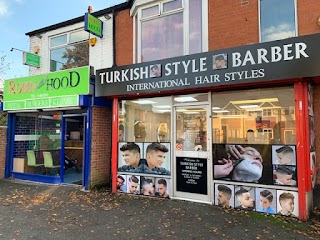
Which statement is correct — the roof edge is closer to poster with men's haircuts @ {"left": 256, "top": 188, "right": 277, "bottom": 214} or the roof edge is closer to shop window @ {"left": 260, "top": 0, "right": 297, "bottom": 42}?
shop window @ {"left": 260, "top": 0, "right": 297, "bottom": 42}

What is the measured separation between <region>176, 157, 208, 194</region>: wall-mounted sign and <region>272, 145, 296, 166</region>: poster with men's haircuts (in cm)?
151

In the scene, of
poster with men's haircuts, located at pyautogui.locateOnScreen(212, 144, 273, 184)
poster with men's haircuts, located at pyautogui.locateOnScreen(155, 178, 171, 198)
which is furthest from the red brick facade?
poster with men's haircuts, located at pyautogui.locateOnScreen(155, 178, 171, 198)

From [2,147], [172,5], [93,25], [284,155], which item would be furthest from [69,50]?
[284,155]

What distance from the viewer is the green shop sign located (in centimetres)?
754

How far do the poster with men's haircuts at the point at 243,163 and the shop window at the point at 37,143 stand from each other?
507 cm

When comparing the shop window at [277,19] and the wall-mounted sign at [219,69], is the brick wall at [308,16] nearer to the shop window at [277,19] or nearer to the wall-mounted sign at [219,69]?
the shop window at [277,19]

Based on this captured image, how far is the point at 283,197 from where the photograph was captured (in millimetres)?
5309

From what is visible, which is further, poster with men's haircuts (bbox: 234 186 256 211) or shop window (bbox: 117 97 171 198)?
shop window (bbox: 117 97 171 198)

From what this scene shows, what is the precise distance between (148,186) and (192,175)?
1237 mm

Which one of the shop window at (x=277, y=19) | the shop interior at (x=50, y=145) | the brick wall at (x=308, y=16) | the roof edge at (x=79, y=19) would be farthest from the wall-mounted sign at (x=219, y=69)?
the roof edge at (x=79, y=19)

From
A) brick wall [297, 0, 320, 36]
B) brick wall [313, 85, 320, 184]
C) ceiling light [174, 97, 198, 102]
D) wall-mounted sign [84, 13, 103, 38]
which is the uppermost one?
wall-mounted sign [84, 13, 103, 38]

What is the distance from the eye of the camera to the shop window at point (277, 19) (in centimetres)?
615

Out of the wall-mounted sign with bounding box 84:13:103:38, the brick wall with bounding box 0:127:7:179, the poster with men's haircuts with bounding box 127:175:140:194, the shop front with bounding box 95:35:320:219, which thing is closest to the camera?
the shop front with bounding box 95:35:320:219

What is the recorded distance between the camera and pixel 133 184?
7.07m
